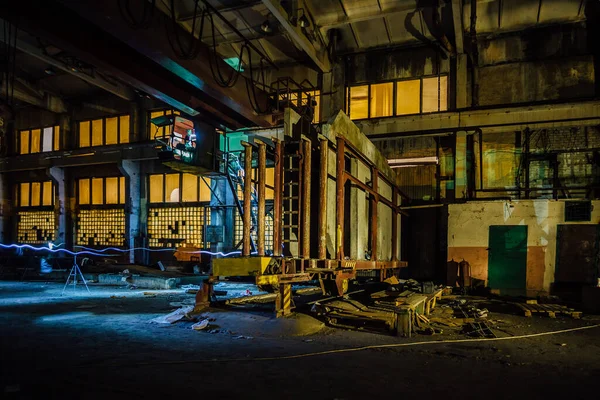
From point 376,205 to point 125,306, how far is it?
6372mm

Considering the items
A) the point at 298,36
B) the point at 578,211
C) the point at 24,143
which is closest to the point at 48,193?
the point at 24,143

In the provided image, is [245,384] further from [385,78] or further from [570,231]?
[385,78]

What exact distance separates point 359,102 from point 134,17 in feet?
36.7

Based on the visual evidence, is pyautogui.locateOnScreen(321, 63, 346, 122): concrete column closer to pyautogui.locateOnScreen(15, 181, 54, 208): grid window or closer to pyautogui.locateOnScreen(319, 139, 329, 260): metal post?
pyautogui.locateOnScreen(319, 139, 329, 260): metal post

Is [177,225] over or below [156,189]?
below

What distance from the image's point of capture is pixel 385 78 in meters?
17.0

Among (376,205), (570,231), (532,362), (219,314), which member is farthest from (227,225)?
(532,362)

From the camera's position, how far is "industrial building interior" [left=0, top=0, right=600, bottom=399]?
5602 mm

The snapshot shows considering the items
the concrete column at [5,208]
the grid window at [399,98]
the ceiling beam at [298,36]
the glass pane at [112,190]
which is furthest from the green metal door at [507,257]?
the concrete column at [5,208]

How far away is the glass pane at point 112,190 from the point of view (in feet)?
73.4

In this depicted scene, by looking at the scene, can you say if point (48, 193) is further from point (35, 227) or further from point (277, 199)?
point (277, 199)

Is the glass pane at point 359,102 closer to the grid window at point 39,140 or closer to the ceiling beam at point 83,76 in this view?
the ceiling beam at point 83,76

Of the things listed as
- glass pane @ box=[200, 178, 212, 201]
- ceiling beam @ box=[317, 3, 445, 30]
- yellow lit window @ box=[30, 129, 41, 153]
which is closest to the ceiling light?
ceiling beam @ box=[317, 3, 445, 30]

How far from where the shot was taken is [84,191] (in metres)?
23.3
